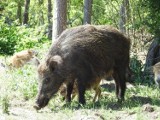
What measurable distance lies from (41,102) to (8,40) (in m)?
11.3

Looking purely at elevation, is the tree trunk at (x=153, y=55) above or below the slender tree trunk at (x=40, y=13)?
above

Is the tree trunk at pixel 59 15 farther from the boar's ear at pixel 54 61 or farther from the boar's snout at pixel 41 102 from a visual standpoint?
the boar's snout at pixel 41 102

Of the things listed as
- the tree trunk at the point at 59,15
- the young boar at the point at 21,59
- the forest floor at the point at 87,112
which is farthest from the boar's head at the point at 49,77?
the young boar at the point at 21,59

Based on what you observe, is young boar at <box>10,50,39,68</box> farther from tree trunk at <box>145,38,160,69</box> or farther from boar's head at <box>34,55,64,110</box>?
boar's head at <box>34,55,64,110</box>

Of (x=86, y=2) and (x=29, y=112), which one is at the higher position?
(x=86, y=2)

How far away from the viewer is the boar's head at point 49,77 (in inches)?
314

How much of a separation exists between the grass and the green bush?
786cm

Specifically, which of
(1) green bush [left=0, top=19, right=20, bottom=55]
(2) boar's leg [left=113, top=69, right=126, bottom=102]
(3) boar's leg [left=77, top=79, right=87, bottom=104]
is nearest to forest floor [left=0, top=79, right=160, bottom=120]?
(3) boar's leg [left=77, top=79, right=87, bottom=104]

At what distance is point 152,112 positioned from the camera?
6957 mm

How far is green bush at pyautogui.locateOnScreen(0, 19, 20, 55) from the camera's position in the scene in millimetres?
18428

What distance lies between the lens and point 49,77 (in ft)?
26.4

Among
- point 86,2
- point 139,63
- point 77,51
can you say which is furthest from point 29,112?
point 86,2

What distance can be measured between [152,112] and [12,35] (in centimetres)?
1318

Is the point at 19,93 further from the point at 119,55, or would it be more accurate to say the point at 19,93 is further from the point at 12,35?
the point at 12,35
